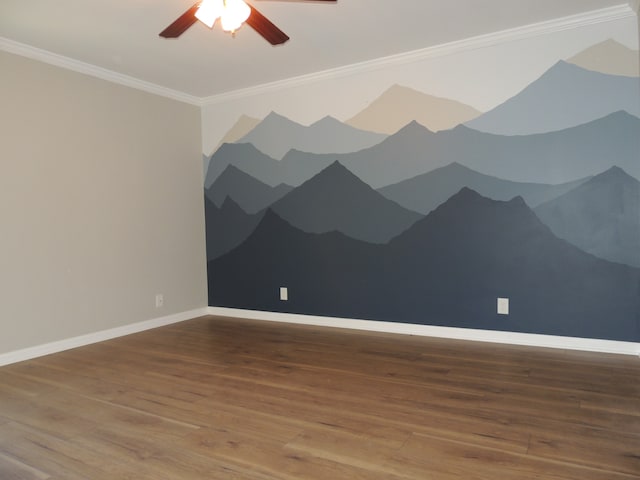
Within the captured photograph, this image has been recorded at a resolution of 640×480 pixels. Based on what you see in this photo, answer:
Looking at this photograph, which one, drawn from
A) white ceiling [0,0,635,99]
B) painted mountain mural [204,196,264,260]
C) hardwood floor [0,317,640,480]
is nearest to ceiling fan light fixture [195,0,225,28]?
white ceiling [0,0,635,99]

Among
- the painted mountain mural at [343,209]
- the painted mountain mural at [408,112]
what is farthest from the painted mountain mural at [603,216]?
the painted mountain mural at [343,209]

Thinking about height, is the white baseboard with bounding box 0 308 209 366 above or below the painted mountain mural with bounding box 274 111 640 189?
below

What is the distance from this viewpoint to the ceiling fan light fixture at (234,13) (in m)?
2.24

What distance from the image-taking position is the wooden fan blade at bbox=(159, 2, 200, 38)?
7.50 ft

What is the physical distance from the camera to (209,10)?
7.45ft

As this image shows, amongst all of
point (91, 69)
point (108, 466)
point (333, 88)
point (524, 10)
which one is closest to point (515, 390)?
point (108, 466)

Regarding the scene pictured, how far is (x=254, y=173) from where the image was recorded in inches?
185

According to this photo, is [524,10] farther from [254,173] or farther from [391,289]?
[254,173]

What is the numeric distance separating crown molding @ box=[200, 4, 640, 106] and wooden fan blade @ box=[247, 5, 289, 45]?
1.57m

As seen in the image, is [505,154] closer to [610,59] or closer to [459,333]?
[610,59]

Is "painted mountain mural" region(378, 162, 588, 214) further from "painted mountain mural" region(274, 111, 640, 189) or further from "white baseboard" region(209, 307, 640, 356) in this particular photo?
"white baseboard" region(209, 307, 640, 356)

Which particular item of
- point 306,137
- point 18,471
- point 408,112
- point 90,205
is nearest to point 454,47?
point 408,112

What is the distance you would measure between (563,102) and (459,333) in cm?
192

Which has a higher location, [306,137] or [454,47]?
[454,47]
